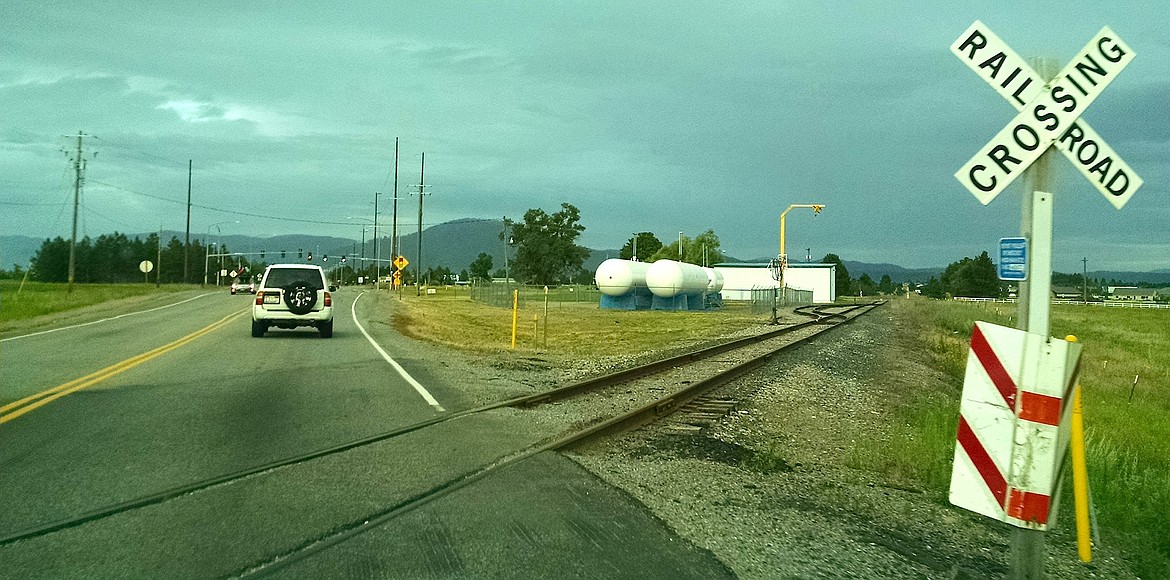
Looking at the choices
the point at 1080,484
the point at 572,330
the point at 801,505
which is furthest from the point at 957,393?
the point at 572,330

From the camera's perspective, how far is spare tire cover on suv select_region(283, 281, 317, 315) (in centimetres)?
2580

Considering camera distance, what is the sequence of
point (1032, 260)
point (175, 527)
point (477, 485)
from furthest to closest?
point (477, 485) < point (175, 527) < point (1032, 260)

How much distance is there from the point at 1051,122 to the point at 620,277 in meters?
52.1

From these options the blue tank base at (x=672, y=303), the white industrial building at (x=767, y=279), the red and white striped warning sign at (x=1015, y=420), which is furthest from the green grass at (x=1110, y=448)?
the white industrial building at (x=767, y=279)

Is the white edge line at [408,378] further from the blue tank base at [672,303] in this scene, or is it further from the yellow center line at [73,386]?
the blue tank base at [672,303]

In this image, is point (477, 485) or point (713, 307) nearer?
point (477, 485)

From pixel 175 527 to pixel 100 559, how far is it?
0.76 metres

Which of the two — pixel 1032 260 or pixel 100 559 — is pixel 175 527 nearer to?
pixel 100 559

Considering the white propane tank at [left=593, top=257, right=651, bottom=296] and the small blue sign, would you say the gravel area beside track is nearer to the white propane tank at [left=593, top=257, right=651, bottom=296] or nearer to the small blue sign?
the small blue sign

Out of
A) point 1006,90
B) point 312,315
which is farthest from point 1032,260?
point 312,315

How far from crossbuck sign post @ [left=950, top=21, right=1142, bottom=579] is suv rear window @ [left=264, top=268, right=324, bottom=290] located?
23.3m

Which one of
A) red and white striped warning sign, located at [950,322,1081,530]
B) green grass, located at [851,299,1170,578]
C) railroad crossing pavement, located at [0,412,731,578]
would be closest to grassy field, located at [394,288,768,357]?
green grass, located at [851,299,1170,578]

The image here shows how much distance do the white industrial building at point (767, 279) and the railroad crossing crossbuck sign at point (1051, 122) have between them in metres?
84.6

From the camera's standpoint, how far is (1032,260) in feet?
17.3
